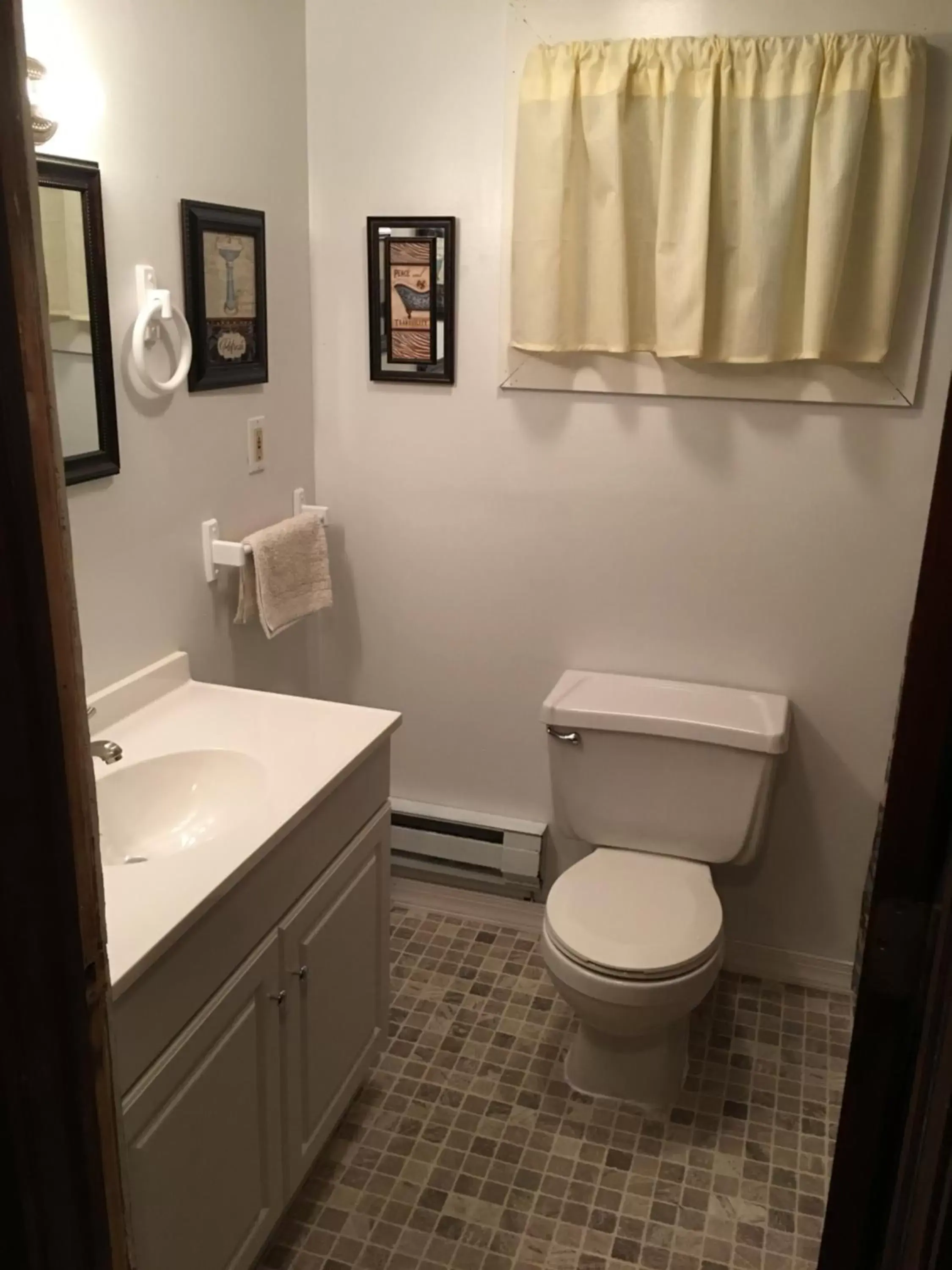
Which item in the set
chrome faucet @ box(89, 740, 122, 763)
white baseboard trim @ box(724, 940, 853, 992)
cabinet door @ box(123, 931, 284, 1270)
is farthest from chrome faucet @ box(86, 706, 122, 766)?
white baseboard trim @ box(724, 940, 853, 992)

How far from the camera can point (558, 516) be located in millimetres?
2490

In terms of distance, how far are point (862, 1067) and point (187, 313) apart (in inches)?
68.3

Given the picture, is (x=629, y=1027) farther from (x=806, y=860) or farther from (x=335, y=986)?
(x=806, y=860)

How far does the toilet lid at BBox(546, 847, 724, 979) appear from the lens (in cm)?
202

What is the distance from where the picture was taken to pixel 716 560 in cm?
240

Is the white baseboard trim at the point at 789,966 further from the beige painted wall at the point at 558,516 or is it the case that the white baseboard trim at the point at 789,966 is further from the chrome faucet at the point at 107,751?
the chrome faucet at the point at 107,751

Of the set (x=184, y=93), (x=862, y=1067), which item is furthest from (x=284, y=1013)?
(x=184, y=93)

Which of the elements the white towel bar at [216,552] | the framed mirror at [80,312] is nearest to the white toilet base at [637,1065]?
the white towel bar at [216,552]

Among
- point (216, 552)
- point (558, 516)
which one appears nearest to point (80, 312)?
point (216, 552)

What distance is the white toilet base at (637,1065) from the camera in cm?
218

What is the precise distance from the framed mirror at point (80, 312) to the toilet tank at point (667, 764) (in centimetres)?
111

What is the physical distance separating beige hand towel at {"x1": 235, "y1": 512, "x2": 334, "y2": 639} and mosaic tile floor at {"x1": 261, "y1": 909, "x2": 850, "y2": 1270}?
0.94 metres

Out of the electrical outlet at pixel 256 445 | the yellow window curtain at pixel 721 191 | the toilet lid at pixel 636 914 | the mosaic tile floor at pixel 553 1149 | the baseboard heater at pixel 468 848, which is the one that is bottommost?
the mosaic tile floor at pixel 553 1149

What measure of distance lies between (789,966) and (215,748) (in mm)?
1569
